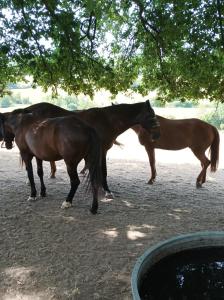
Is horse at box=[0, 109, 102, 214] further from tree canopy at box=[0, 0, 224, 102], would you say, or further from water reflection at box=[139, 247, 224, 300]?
water reflection at box=[139, 247, 224, 300]

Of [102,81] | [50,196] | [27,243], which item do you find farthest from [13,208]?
[102,81]

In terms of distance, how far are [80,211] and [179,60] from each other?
143 inches

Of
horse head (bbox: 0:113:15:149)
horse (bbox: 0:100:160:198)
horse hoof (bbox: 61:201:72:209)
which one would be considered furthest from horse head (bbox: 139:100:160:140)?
horse head (bbox: 0:113:15:149)

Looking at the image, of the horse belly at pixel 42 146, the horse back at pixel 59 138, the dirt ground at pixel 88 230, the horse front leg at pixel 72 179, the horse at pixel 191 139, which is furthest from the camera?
the horse at pixel 191 139

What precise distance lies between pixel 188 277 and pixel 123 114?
12.9ft

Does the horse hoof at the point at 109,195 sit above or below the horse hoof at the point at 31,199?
below

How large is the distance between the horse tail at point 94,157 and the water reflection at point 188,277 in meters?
2.68

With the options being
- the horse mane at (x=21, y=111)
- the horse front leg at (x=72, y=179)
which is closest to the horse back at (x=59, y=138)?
the horse front leg at (x=72, y=179)

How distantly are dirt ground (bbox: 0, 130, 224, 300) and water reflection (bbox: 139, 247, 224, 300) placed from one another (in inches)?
37.6

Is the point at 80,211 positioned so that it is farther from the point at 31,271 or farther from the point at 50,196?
the point at 31,271

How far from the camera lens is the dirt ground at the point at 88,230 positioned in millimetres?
3133

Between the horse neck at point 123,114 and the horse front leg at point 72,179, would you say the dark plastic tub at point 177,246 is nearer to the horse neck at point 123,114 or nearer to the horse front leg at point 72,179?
the horse front leg at point 72,179

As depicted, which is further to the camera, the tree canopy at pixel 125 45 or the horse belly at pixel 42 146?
the tree canopy at pixel 125 45

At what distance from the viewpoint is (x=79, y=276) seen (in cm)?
325
